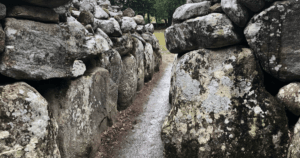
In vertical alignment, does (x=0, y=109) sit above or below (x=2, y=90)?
below

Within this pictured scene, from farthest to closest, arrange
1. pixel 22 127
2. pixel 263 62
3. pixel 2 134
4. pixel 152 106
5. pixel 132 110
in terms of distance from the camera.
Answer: pixel 152 106 → pixel 132 110 → pixel 263 62 → pixel 22 127 → pixel 2 134

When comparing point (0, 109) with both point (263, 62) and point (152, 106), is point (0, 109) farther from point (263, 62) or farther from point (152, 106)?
point (152, 106)

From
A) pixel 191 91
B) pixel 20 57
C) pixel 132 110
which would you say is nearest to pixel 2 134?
pixel 20 57

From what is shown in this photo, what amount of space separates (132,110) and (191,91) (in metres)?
6.43

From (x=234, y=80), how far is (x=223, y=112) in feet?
3.51

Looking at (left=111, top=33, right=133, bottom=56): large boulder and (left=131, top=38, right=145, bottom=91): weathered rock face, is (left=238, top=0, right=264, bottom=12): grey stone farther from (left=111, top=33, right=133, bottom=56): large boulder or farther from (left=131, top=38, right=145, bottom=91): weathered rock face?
(left=131, top=38, right=145, bottom=91): weathered rock face

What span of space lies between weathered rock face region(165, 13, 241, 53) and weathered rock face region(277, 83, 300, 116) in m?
1.97

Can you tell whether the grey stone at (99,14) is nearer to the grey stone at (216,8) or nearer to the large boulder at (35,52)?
the large boulder at (35,52)

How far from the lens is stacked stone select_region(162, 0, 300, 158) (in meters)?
5.15

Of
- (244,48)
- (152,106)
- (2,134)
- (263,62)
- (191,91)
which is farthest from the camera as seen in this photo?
(152,106)

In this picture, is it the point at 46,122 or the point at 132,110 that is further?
the point at 132,110

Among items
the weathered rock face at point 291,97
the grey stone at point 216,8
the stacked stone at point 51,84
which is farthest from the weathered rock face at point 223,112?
the stacked stone at point 51,84

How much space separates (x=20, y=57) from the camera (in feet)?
14.8

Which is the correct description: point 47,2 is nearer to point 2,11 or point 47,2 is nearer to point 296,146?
point 2,11
